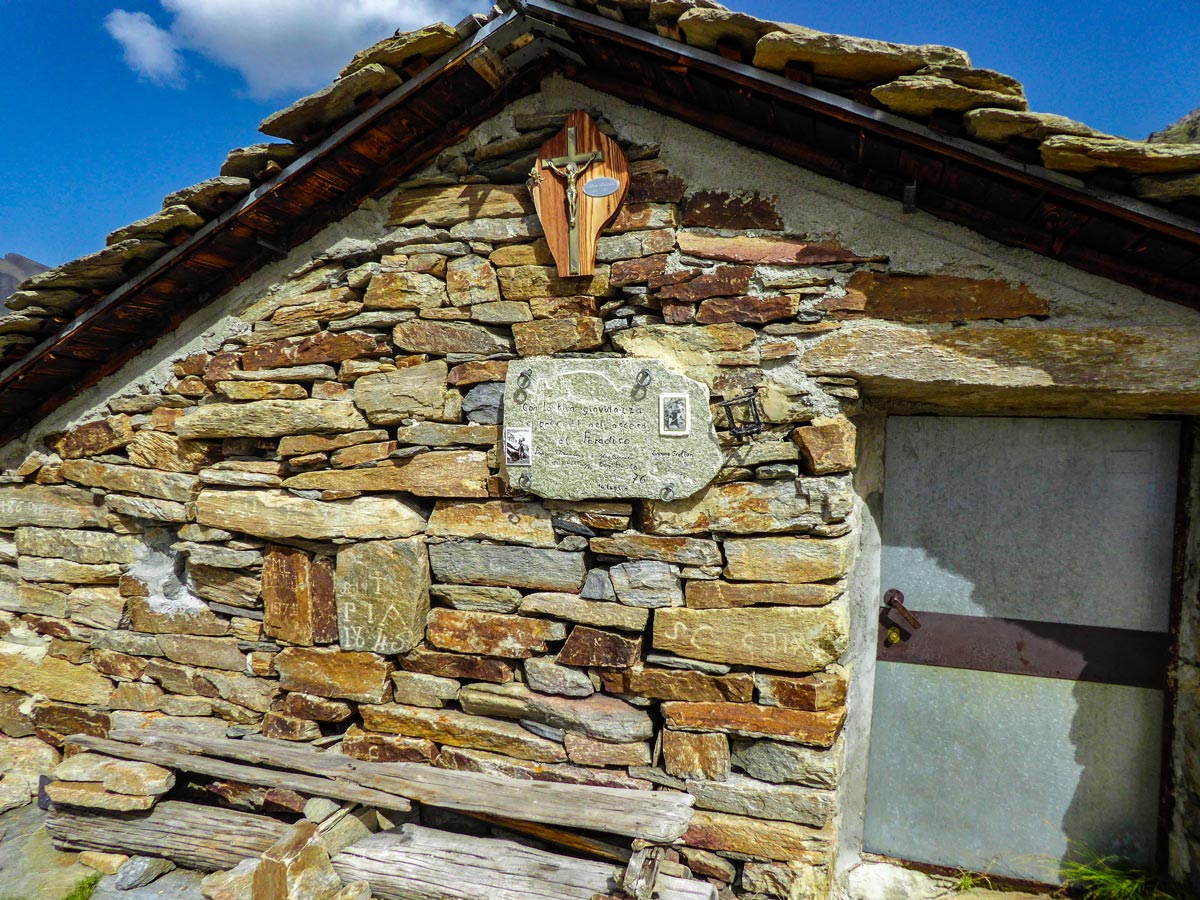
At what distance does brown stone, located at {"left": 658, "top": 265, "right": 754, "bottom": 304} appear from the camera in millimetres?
2500

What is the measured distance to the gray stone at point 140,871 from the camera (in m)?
2.80

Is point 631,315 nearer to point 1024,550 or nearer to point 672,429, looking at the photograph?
point 672,429

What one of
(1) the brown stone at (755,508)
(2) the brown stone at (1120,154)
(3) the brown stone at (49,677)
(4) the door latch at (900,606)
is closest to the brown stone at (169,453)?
(3) the brown stone at (49,677)

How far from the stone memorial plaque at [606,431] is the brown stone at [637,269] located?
322mm

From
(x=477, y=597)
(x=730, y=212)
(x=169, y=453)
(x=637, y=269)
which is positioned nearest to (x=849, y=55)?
(x=730, y=212)

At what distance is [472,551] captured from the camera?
2830 millimetres

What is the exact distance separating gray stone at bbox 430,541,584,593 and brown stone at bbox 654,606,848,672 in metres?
0.40

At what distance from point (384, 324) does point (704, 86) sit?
1599 millimetres

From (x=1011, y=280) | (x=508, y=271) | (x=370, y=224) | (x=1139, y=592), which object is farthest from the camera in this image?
(x=370, y=224)

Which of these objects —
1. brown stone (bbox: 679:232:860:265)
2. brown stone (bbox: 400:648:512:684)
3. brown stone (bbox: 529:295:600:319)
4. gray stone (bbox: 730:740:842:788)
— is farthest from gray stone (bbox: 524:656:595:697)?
brown stone (bbox: 679:232:860:265)

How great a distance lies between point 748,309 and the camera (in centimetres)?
249

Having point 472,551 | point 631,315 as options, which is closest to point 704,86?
point 631,315

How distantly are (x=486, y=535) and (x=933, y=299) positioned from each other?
1889 millimetres

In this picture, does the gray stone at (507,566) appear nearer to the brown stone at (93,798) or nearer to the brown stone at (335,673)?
the brown stone at (335,673)
